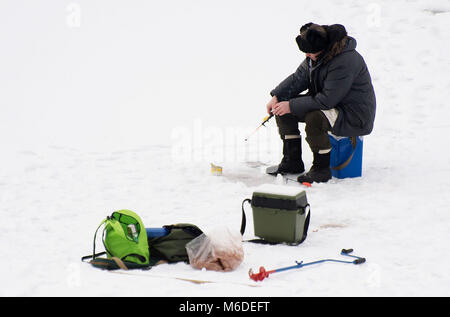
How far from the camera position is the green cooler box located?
3535 millimetres

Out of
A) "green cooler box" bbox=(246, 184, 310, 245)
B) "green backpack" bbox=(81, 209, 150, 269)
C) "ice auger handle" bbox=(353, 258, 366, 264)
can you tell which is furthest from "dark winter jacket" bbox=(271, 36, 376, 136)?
"green backpack" bbox=(81, 209, 150, 269)

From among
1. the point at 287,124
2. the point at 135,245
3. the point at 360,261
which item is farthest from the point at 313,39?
the point at 135,245

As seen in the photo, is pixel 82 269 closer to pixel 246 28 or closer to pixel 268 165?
pixel 268 165

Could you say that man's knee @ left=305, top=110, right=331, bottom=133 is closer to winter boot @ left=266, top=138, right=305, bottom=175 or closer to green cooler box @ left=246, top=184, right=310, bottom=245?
winter boot @ left=266, top=138, right=305, bottom=175

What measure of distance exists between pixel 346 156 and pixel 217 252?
6.83ft

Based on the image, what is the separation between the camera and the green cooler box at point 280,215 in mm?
3535

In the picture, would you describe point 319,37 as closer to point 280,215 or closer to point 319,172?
point 319,172

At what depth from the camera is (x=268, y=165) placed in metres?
5.50

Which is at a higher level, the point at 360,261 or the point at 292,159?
the point at 292,159

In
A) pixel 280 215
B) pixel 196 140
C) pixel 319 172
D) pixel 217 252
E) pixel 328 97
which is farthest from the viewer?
pixel 196 140

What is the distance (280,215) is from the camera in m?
3.57

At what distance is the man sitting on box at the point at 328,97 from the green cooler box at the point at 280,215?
4.03 ft

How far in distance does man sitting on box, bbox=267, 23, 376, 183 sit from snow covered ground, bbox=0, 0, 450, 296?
14.1 inches
